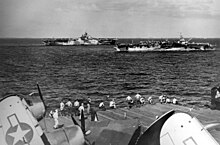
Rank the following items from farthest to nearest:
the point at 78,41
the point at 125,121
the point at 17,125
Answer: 1. the point at 78,41
2. the point at 125,121
3. the point at 17,125

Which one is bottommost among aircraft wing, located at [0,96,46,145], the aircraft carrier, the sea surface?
the sea surface

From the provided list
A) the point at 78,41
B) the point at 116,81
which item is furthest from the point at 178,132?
the point at 78,41

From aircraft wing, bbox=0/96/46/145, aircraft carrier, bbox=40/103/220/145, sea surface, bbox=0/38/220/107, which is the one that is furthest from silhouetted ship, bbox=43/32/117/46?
aircraft wing, bbox=0/96/46/145

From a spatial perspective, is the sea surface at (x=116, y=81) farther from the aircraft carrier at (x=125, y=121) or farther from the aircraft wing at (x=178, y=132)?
the aircraft wing at (x=178, y=132)

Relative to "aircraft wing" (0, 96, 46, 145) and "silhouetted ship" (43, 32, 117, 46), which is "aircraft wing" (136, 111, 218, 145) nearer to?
"aircraft wing" (0, 96, 46, 145)

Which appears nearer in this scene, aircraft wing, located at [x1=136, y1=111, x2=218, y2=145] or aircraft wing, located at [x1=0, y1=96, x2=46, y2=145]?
aircraft wing, located at [x1=136, y1=111, x2=218, y2=145]

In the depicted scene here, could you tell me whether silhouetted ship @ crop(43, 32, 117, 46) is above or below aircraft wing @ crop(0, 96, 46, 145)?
below

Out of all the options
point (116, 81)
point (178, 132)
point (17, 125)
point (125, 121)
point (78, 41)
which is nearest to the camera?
point (178, 132)

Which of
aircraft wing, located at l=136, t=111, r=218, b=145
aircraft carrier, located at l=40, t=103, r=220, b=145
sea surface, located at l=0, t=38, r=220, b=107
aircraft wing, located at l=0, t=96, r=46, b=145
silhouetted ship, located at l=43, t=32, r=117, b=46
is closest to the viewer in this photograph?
aircraft wing, located at l=136, t=111, r=218, b=145

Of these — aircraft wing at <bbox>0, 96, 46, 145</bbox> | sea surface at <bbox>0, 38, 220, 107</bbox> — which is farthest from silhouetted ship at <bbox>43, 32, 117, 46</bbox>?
aircraft wing at <bbox>0, 96, 46, 145</bbox>

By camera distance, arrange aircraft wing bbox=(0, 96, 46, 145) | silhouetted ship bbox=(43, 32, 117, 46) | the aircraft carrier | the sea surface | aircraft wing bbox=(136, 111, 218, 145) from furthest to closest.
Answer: silhouetted ship bbox=(43, 32, 117, 46) → the sea surface → the aircraft carrier → aircraft wing bbox=(0, 96, 46, 145) → aircraft wing bbox=(136, 111, 218, 145)

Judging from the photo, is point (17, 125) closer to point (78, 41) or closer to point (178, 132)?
point (178, 132)

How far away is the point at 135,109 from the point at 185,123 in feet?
29.6

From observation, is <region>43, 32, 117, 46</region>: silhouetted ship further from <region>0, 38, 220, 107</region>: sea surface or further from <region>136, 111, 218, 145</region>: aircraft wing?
<region>136, 111, 218, 145</region>: aircraft wing
